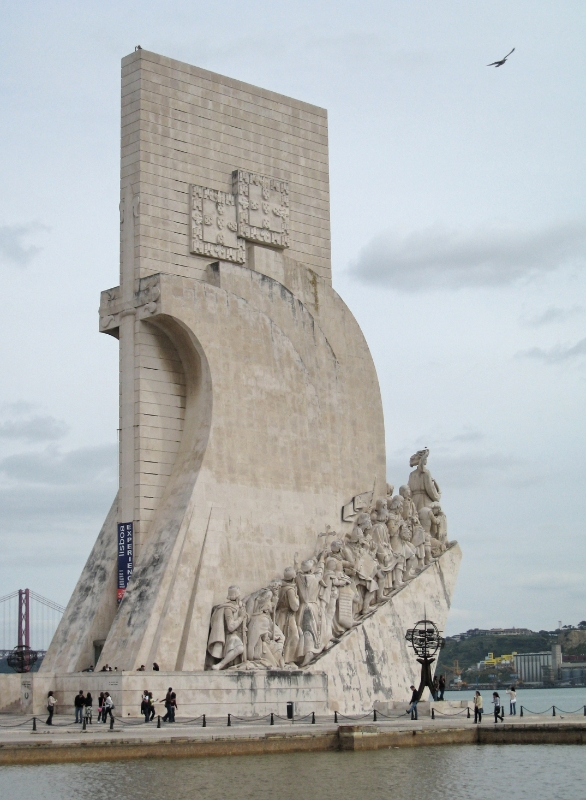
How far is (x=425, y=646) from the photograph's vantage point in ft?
65.2

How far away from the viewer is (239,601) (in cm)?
1989

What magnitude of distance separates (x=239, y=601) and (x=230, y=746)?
4.53 meters

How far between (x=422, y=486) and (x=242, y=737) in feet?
30.8

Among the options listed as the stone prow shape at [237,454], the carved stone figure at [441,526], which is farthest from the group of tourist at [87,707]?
the carved stone figure at [441,526]

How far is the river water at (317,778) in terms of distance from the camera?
520 inches

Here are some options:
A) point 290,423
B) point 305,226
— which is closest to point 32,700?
point 290,423

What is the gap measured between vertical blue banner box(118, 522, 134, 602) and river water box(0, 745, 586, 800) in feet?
17.6

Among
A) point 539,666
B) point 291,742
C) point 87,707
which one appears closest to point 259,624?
point 87,707

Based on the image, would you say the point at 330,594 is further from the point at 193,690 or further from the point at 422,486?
the point at 422,486

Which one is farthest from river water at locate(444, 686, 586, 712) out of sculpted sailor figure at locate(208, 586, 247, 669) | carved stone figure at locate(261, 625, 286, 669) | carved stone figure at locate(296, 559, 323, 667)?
sculpted sailor figure at locate(208, 586, 247, 669)

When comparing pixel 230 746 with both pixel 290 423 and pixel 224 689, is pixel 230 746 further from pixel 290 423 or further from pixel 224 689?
pixel 290 423

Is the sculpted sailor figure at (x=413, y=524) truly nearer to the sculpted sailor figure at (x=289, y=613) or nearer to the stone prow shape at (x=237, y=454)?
the stone prow shape at (x=237, y=454)

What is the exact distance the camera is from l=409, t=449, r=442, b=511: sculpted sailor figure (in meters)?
24.2

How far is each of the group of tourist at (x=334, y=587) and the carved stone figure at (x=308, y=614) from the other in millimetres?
15
